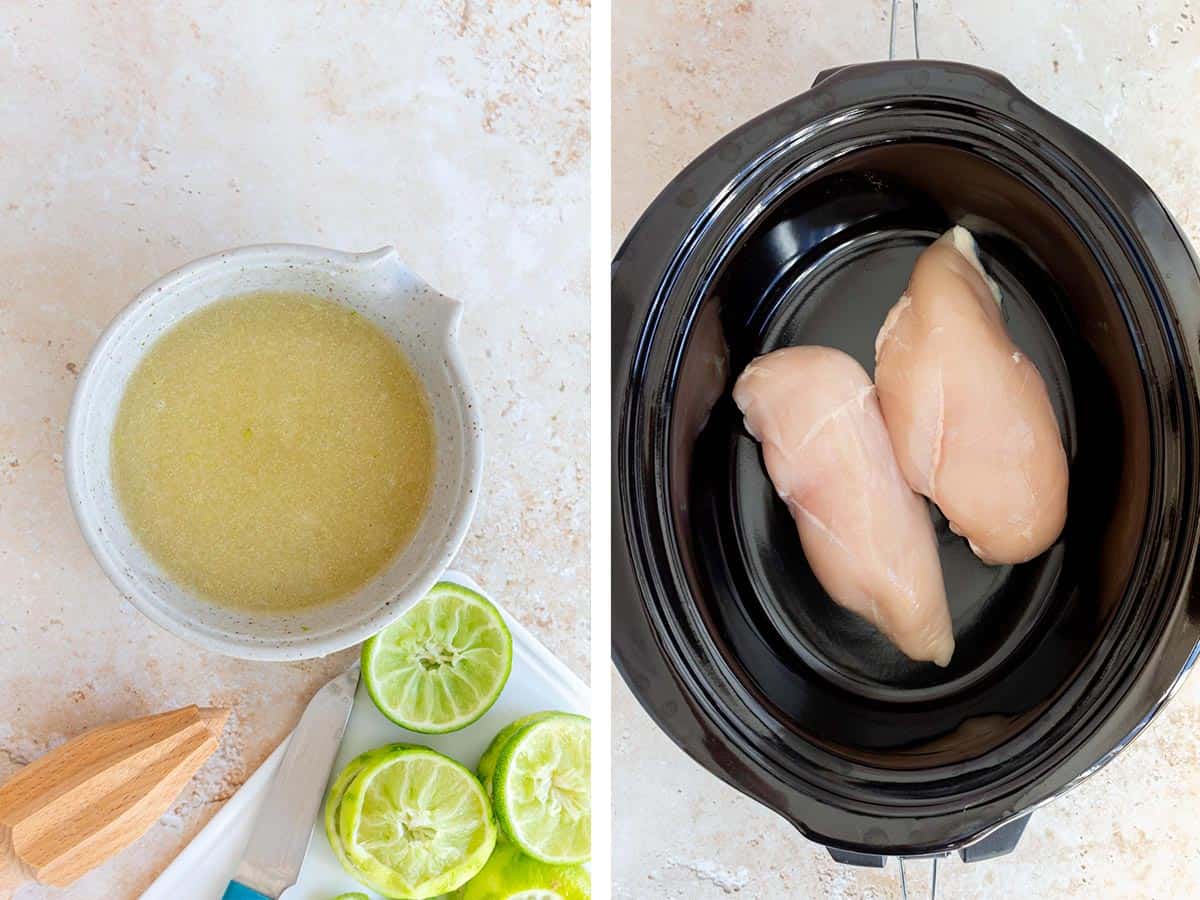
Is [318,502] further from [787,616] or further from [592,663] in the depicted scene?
[787,616]

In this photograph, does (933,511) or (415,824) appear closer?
(415,824)

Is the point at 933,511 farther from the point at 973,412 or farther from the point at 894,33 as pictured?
the point at 894,33

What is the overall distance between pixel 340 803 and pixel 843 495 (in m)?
0.40

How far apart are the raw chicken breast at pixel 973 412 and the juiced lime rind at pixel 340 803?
0.42 m

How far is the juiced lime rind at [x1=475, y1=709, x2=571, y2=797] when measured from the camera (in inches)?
A: 28.9

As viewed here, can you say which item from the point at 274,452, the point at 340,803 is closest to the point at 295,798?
the point at 340,803

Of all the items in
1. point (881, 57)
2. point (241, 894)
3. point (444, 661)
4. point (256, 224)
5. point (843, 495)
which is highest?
point (881, 57)

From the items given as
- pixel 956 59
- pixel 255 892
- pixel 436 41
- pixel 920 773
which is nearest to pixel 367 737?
pixel 255 892

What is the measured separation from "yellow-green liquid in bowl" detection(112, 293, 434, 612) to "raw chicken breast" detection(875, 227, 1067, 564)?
34cm

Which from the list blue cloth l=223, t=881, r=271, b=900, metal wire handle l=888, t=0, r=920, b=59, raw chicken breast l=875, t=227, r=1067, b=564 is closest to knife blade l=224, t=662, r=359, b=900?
blue cloth l=223, t=881, r=271, b=900

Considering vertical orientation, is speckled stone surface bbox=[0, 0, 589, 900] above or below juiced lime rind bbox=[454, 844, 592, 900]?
above

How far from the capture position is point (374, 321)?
653 mm

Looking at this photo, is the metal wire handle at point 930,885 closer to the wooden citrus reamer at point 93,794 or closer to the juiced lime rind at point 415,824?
the juiced lime rind at point 415,824

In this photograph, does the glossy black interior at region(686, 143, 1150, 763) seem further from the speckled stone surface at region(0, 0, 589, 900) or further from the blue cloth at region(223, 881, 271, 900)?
the blue cloth at region(223, 881, 271, 900)
